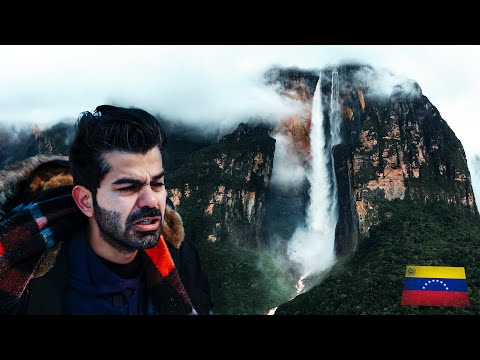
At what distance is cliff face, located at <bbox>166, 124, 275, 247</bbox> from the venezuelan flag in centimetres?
299

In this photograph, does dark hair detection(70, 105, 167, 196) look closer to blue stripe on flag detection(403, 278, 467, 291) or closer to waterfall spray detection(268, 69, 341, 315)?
waterfall spray detection(268, 69, 341, 315)

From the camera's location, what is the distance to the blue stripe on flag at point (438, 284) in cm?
944

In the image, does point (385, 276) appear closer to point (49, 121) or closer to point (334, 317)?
point (334, 317)

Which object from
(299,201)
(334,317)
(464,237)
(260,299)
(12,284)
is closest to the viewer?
(12,284)

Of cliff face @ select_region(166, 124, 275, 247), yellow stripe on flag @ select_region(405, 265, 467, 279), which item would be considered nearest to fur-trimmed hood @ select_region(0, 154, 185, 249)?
cliff face @ select_region(166, 124, 275, 247)

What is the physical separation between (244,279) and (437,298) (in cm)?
336

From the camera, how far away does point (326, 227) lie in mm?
12000

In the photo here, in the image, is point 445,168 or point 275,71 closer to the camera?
point 275,71

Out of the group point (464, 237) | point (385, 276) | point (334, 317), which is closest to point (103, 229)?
point (334, 317)

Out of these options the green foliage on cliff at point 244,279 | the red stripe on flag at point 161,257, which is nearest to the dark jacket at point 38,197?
the red stripe on flag at point 161,257

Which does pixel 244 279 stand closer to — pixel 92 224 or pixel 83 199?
pixel 92 224

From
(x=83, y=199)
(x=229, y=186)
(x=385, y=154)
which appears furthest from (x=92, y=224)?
(x=385, y=154)

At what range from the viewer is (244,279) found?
33.0 ft

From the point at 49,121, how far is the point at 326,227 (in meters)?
6.13
